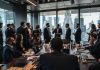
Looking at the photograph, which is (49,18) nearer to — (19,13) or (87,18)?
(87,18)

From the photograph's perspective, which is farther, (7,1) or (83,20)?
(83,20)

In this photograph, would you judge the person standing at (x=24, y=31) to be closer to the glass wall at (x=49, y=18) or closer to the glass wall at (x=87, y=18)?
the glass wall at (x=87, y=18)

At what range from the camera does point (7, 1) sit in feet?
41.7

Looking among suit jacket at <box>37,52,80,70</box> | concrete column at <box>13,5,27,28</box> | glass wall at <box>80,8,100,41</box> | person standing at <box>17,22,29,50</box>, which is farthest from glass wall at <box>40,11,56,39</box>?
suit jacket at <box>37,52,80,70</box>

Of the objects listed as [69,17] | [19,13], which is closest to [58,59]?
[19,13]

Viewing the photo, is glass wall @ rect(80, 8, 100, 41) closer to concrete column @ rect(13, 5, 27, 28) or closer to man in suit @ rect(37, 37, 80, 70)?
concrete column @ rect(13, 5, 27, 28)

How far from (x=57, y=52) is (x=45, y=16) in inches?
589

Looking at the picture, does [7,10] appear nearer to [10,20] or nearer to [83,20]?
[10,20]

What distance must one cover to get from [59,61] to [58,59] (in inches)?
1.1

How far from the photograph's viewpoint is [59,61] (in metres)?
2.95

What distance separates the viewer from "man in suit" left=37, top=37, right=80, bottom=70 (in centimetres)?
293

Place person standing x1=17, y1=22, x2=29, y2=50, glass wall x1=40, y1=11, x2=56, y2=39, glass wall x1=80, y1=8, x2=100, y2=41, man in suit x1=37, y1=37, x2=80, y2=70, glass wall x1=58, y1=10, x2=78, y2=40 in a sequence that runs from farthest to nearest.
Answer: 1. glass wall x1=40, y1=11, x2=56, y2=39
2. glass wall x1=58, y1=10, x2=78, y2=40
3. glass wall x1=80, y1=8, x2=100, y2=41
4. person standing x1=17, y1=22, x2=29, y2=50
5. man in suit x1=37, y1=37, x2=80, y2=70

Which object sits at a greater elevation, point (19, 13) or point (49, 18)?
point (19, 13)

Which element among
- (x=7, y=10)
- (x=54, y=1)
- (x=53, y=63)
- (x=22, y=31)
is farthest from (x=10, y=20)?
(x=53, y=63)
